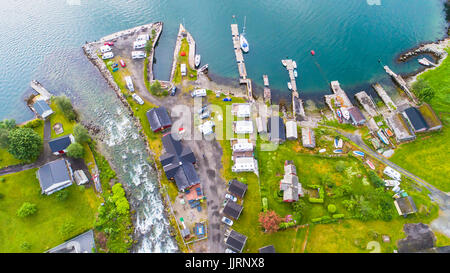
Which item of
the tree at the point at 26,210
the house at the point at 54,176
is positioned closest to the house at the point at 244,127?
the house at the point at 54,176

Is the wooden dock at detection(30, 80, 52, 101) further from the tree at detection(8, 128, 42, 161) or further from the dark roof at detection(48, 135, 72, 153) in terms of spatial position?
the dark roof at detection(48, 135, 72, 153)

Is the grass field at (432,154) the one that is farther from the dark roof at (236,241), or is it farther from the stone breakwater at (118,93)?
the stone breakwater at (118,93)

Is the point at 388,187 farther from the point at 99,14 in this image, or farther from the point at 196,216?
the point at 99,14

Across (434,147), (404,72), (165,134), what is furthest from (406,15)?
(165,134)

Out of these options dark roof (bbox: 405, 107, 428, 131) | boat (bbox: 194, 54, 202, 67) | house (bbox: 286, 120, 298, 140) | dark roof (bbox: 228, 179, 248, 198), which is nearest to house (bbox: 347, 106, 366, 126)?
dark roof (bbox: 405, 107, 428, 131)

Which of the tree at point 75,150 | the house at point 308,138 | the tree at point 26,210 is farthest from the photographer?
the house at point 308,138
